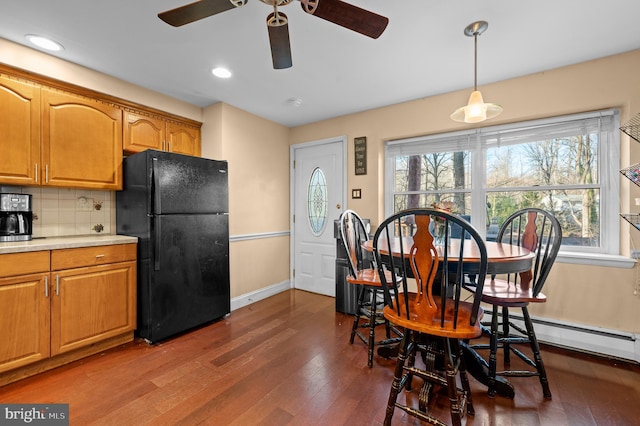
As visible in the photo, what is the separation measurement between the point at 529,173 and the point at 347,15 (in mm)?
2299

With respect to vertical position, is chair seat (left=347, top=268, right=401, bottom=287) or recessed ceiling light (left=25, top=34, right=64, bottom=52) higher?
recessed ceiling light (left=25, top=34, right=64, bottom=52)

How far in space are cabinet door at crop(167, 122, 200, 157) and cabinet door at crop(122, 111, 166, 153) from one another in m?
0.09

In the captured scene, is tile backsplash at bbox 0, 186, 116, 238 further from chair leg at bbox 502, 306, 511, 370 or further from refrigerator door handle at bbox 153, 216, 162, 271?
chair leg at bbox 502, 306, 511, 370

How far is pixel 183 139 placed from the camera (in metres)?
3.19

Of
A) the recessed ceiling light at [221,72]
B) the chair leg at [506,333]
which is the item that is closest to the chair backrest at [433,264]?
the chair leg at [506,333]

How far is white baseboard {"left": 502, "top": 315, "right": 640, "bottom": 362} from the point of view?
2109mm

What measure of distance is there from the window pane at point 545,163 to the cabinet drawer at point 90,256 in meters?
3.42

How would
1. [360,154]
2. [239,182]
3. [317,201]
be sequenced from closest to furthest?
[239,182], [360,154], [317,201]

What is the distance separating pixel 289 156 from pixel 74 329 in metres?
2.98

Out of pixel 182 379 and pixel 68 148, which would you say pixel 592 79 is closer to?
pixel 182 379

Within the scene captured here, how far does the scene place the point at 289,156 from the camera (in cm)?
412

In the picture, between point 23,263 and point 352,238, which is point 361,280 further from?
point 23,263

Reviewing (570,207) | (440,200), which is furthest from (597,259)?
(440,200)

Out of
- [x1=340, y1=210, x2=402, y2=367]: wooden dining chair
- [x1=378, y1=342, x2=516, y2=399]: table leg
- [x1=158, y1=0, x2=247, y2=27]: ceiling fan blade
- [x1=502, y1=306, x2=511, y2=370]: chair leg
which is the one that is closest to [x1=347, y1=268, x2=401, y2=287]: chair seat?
[x1=340, y1=210, x2=402, y2=367]: wooden dining chair
